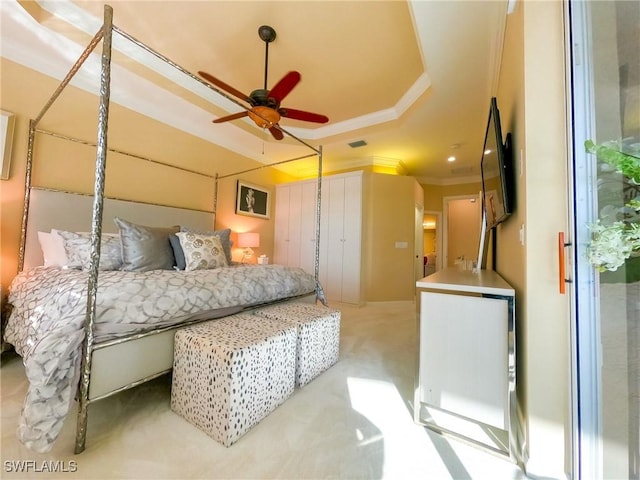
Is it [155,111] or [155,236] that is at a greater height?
[155,111]

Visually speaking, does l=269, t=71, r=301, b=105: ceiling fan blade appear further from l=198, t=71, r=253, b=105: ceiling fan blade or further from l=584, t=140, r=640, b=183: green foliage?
l=584, t=140, r=640, b=183: green foliage

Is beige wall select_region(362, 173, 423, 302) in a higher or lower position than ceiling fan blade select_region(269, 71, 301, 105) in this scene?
lower

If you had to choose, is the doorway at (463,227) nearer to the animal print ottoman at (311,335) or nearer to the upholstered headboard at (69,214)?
the animal print ottoman at (311,335)

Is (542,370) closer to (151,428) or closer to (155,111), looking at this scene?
(151,428)

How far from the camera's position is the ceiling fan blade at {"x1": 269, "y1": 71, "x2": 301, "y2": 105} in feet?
6.46

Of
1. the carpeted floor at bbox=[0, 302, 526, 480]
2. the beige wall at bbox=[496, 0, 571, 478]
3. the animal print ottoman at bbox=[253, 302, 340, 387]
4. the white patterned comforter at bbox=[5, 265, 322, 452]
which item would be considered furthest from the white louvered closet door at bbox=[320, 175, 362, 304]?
the beige wall at bbox=[496, 0, 571, 478]

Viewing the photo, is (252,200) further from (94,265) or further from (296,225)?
(94,265)

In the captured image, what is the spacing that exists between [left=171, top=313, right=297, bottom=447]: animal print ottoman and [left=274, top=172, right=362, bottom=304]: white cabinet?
2.95m

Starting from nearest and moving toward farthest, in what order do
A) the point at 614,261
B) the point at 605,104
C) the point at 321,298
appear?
1. the point at 614,261
2. the point at 605,104
3. the point at 321,298

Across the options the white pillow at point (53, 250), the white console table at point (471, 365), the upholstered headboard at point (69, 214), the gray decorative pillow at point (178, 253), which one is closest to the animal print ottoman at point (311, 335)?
the white console table at point (471, 365)

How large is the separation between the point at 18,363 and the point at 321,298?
2.59 metres

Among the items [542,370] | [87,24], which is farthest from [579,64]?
[87,24]

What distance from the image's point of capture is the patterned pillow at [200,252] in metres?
2.46

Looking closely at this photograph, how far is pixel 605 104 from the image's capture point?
38.4 inches
